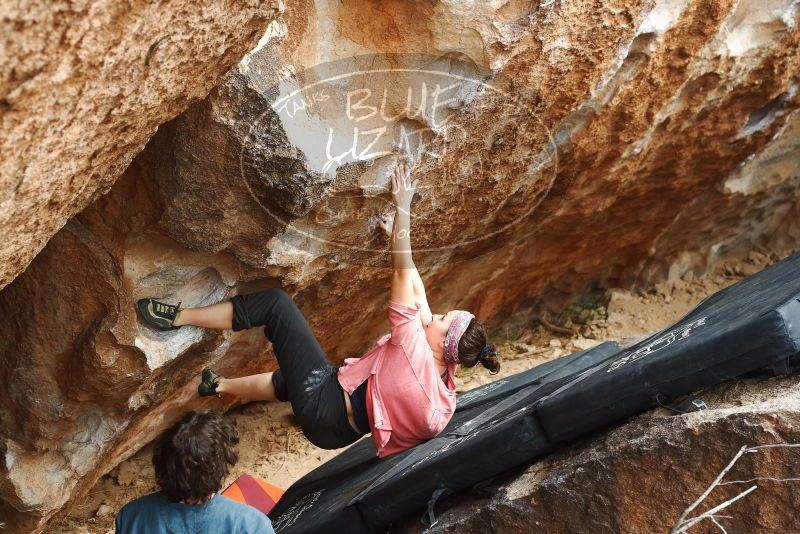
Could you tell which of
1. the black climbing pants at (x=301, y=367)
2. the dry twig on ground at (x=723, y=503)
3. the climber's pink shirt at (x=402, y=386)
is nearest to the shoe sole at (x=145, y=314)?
the black climbing pants at (x=301, y=367)

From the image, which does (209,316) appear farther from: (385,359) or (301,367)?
(385,359)

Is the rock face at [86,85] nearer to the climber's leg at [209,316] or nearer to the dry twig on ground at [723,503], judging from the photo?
the climber's leg at [209,316]

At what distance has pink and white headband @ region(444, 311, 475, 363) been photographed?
3.22 m

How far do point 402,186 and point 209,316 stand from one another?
0.86 m

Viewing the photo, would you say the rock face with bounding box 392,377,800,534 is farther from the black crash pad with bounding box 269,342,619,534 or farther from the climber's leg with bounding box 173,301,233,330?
the climber's leg with bounding box 173,301,233,330

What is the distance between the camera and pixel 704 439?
224cm

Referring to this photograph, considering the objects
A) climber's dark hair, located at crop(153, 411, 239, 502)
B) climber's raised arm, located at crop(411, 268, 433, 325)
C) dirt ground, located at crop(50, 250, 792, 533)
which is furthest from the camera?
dirt ground, located at crop(50, 250, 792, 533)

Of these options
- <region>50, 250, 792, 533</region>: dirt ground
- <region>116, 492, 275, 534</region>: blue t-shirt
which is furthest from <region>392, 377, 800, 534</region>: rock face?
<region>50, 250, 792, 533</region>: dirt ground

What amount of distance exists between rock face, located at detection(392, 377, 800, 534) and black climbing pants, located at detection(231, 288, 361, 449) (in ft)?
2.69

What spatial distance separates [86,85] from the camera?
1.83 m

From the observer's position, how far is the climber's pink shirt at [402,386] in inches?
124

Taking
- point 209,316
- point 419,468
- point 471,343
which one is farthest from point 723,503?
point 209,316

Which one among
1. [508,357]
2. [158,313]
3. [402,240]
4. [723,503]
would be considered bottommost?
[723,503]

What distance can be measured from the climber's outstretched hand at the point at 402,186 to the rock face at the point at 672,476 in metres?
1.17
